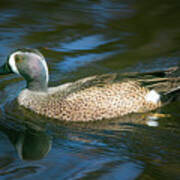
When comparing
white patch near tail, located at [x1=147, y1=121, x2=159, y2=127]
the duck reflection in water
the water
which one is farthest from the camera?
white patch near tail, located at [x1=147, y1=121, x2=159, y2=127]

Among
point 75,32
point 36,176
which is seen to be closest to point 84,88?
point 36,176

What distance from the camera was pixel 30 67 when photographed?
19.9ft

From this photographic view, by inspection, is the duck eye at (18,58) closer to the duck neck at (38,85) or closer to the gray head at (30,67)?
the gray head at (30,67)

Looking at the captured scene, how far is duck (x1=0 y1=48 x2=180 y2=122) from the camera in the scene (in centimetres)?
588

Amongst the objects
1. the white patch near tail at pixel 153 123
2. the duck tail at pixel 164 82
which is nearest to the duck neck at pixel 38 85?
the duck tail at pixel 164 82

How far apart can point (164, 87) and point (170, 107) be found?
0.33 m

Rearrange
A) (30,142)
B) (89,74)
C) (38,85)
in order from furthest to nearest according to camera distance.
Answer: (89,74) → (38,85) → (30,142)

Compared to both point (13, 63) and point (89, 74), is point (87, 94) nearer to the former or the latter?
point (13, 63)

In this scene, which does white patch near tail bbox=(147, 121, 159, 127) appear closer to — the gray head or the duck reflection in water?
the duck reflection in water

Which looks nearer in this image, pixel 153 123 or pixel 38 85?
pixel 153 123

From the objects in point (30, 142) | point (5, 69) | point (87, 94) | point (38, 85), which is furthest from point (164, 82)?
point (5, 69)

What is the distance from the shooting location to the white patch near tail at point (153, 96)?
6.09 meters

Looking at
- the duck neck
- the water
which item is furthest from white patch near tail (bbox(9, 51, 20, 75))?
the water

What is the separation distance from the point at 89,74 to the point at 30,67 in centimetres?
148
